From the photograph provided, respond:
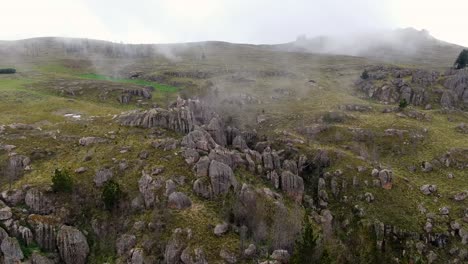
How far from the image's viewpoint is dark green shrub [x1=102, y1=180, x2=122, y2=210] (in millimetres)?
64625

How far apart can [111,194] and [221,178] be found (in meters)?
20.7

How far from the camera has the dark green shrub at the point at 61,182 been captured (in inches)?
2586

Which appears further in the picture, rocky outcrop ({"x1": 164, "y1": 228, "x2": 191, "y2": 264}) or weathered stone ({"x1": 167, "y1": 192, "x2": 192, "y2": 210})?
weathered stone ({"x1": 167, "y1": 192, "x2": 192, "y2": 210})

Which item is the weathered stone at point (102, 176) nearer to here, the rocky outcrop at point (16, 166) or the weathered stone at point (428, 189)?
the rocky outcrop at point (16, 166)

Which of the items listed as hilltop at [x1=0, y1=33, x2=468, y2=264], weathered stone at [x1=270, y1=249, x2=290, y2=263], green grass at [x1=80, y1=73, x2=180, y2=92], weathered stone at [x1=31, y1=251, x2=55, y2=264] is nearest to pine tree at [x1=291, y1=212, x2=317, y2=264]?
hilltop at [x1=0, y1=33, x2=468, y2=264]

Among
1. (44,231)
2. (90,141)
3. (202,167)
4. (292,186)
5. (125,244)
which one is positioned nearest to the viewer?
(44,231)

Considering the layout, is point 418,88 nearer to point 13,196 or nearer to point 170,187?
point 170,187

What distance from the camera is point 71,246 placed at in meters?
58.3

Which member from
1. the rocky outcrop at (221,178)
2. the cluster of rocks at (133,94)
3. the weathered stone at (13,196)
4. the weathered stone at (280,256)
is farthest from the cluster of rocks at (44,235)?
the cluster of rocks at (133,94)

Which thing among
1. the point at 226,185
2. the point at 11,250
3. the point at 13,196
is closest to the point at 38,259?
the point at 11,250

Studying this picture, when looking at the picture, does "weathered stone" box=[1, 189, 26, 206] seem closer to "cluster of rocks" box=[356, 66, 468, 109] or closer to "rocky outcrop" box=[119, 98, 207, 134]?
"rocky outcrop" box=[119, 98, 207, 134]

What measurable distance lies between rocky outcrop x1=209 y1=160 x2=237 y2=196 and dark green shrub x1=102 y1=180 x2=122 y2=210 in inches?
702

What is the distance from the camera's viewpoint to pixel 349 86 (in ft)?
576

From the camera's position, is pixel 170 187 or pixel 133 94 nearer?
pixel 170 187
